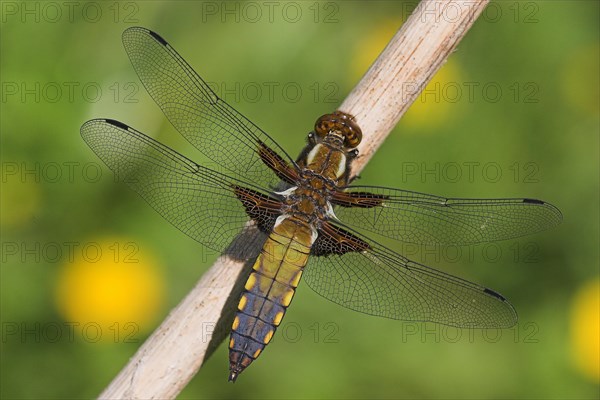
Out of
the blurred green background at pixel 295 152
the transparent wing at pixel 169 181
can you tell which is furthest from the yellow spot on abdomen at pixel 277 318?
the blurred green background at pixel 295 152

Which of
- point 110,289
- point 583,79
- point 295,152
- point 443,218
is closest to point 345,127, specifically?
point 443,218

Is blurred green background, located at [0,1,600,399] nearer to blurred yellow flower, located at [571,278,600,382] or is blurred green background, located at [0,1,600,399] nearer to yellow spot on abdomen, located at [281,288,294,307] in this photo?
blurred yellow flower, located at [571,278,600,382]

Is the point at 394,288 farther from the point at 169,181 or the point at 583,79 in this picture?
the point at 583,79

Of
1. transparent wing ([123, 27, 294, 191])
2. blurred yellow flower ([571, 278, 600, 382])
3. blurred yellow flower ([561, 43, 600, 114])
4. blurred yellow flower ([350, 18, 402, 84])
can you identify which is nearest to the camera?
transparent wing ([123, 27, 294, 191])

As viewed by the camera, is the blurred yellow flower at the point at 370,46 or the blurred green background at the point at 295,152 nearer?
the blurred green background at the point at 295,152

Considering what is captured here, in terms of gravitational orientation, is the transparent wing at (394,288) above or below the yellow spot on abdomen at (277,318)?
above

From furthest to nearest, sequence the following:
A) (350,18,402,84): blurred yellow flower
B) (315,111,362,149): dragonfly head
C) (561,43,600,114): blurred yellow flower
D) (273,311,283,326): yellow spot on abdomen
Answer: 1. (350,18,402,84): blurred yellow flower
2. (561,43,600,114): blurred yellow flower
3. (273,311,283,326): yellow spot on abdomen
4. (315,111,362,149): dragonfly head

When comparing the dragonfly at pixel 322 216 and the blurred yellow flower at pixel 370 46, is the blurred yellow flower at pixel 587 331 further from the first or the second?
the blurred yellow flower at pixel 370 46

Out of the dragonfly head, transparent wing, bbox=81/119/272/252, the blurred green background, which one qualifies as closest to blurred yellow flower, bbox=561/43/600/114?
the blurred green background
